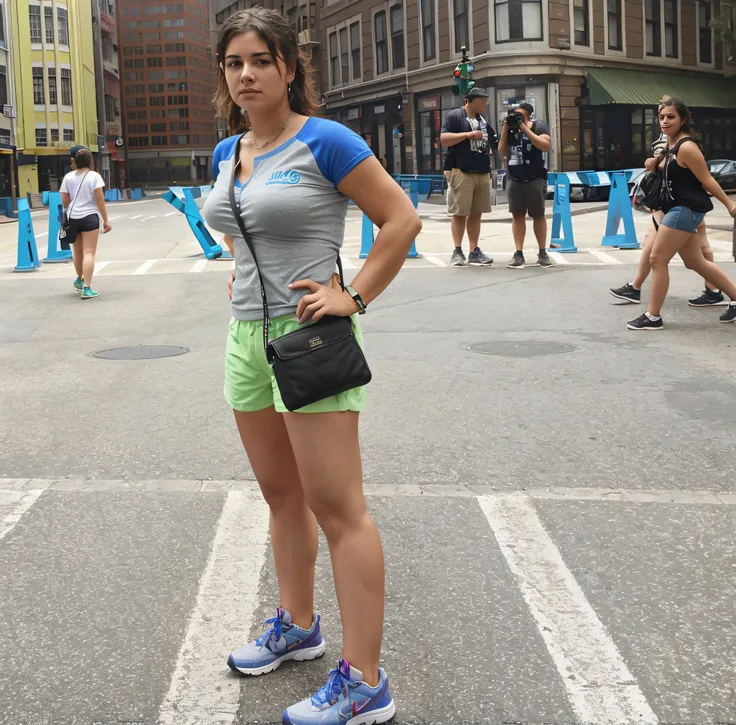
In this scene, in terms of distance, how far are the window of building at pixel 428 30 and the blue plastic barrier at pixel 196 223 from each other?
27.2m

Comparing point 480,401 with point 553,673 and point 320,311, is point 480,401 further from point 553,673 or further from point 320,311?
point 320,311

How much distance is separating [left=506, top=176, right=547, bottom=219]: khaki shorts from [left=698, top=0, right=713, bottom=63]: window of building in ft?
120

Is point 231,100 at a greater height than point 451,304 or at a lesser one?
greater

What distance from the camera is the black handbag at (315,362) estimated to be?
2777 millimetres

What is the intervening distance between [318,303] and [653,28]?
149 ft

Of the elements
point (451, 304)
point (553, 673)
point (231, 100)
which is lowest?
point (553, 673)

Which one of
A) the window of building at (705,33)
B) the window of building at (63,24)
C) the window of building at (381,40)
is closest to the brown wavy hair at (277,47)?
the window of building at (705,33)

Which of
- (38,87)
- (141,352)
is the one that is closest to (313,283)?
(141,352)

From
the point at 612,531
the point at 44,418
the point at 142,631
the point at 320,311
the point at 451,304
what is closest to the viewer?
the point at 320,311

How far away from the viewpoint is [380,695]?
9.28 ft

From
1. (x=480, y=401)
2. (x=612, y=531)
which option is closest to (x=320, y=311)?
(x=612, y=531)

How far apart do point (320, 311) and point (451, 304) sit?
850 cm

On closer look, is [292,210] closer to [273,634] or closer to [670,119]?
[273,634]

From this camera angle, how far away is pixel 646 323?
931cm
